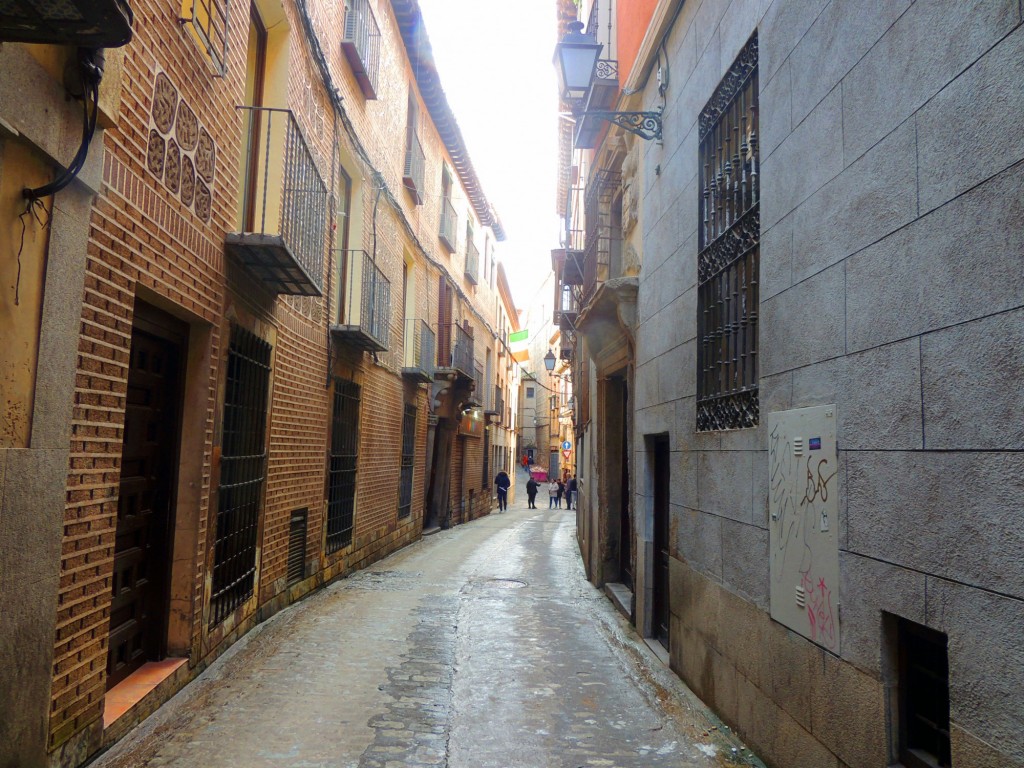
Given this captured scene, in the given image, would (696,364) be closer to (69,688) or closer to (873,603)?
(873,603)

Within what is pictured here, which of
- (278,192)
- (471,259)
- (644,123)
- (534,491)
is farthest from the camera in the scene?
(534,491)

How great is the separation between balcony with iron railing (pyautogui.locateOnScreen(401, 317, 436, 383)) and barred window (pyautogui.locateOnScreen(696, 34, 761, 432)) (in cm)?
877

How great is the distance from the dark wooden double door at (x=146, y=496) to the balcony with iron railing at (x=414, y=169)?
8.59 meters

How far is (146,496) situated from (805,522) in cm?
409

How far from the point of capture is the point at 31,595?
3340 mm

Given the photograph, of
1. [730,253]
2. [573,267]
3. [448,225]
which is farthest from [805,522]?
[448,225]

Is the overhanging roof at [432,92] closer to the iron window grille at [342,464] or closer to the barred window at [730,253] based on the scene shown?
the iron window grille at [342,464]

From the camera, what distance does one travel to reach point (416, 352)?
1512 centimetres

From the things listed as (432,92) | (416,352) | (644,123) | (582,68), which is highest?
(432,92)

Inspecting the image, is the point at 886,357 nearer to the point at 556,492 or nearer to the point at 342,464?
the point at 342,464

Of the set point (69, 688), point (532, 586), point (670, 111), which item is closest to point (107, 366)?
point (69, 688)

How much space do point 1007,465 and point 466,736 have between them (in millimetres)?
3514

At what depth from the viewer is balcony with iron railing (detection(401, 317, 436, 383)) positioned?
567 inches

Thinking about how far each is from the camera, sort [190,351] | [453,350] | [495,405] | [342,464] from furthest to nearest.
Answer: [495,405]
[453,350]
[342,464]
[190,351]
